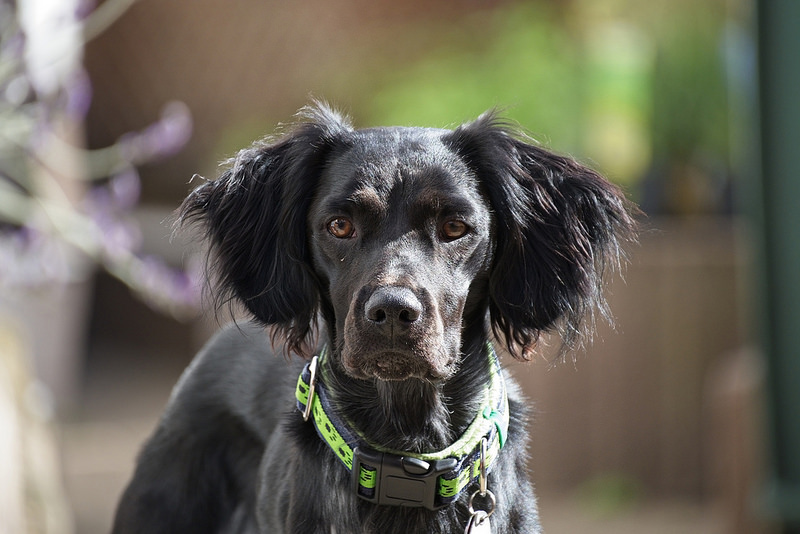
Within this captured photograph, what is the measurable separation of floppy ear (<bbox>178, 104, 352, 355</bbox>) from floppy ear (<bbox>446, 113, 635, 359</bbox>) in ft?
1.13

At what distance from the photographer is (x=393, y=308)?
2152 mm

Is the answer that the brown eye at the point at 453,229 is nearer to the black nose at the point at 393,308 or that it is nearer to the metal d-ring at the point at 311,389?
the black nose at the point at 393,308

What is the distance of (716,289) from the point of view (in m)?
6.85

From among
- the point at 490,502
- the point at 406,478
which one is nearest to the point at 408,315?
the point at 406,478

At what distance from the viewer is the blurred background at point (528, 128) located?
427 cm

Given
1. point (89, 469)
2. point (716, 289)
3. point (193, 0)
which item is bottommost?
point (89, 469)

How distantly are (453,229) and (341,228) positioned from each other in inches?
9.7

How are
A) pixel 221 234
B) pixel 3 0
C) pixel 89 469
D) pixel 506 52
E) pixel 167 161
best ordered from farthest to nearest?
pixel 167 161 → pixel 506 52 → pixel 89 469 → pixel 3 0 → pixel 221 234

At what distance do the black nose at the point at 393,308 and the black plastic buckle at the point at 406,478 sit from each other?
0.32 metres

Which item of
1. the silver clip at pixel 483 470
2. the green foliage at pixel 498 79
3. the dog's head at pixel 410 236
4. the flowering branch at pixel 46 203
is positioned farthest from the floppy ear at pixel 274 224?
the green foliage at pixel 498 79

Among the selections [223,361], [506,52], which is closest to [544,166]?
[223,361]

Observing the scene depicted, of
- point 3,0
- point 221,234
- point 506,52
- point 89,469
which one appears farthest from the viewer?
point 506,52

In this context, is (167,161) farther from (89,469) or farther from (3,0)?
(3,0)

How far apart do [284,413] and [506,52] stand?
17.8ft
